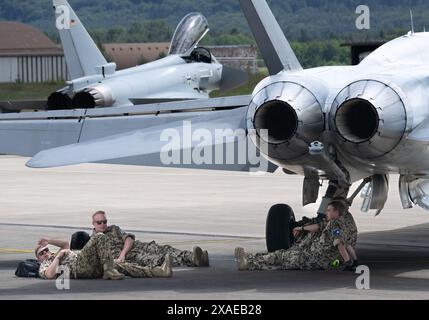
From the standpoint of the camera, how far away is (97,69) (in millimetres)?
48219

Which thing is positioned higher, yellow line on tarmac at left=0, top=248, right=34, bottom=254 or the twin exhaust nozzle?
the twin exhaust nozzle

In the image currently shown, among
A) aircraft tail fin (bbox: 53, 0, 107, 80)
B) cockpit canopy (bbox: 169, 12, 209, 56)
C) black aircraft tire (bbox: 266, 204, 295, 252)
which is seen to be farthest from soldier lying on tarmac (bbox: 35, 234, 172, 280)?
cockpit canopy (bbox: 169, 12, 209, 56)

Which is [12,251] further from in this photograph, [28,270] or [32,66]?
[32,66]

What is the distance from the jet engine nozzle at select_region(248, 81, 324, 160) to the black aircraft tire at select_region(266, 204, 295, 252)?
2.65 meters

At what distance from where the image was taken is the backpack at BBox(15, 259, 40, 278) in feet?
54.2

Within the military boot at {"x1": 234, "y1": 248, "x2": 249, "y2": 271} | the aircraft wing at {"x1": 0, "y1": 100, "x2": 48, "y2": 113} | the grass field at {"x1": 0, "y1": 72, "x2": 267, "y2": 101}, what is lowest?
the military boot at {"x1": 234, "y1": 248, "x2": 249, "y2": 271}

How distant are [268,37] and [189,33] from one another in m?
33.2

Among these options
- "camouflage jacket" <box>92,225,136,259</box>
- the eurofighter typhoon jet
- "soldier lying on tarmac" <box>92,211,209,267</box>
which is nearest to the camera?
the eurofighter typhoon jet

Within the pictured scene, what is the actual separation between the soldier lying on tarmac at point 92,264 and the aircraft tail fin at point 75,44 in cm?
3019

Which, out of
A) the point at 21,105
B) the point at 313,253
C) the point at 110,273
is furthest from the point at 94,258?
the point at 21,105

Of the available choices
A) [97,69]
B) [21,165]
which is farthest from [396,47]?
[97,69]

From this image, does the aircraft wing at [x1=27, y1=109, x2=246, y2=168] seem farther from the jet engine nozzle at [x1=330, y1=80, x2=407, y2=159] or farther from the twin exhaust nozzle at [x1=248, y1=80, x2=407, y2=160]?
the jet engine nozzle at [x1=330, y1=80, x2=407, y2=159]

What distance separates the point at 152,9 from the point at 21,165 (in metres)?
106

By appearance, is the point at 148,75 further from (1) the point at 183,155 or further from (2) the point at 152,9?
(2) the point at 152,9
